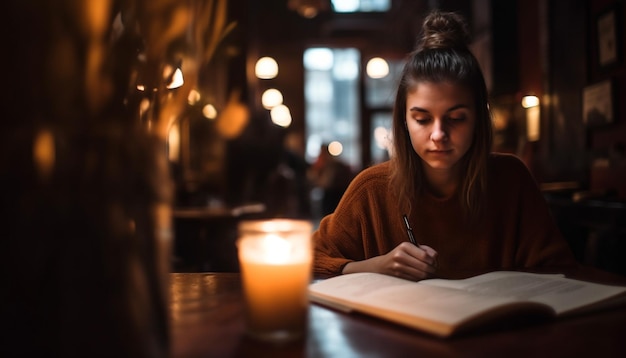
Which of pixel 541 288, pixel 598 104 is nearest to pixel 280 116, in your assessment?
pixel 598 104

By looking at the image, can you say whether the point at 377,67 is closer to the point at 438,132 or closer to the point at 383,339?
the point at 438,132

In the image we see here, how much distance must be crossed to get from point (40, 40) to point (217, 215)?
3.48 m

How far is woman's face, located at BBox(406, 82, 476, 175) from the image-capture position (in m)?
1.57

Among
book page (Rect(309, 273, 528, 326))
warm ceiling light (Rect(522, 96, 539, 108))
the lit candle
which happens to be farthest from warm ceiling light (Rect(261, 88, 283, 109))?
the lit candle

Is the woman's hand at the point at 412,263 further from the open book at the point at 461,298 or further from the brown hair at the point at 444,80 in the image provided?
the brown hair at the point at 444,80

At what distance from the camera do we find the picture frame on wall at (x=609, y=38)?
3973 mm

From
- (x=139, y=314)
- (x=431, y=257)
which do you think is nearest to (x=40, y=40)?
(x=139, y=314)

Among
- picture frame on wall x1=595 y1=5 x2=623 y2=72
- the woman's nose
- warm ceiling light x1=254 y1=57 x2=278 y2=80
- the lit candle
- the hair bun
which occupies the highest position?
warm ceiling light x1=254 y1=57 x2=278 y2=80

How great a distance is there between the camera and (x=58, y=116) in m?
0.57

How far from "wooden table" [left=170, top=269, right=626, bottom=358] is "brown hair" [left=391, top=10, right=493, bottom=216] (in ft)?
2.59

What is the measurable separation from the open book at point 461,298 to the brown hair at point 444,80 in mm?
562

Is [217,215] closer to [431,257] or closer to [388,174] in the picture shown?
[388,174]

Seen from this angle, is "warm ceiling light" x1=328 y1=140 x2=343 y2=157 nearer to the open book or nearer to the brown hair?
the brown hair

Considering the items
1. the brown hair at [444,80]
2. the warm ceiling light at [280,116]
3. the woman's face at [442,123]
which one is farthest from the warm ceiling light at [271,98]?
the woman's face at [442,123]
